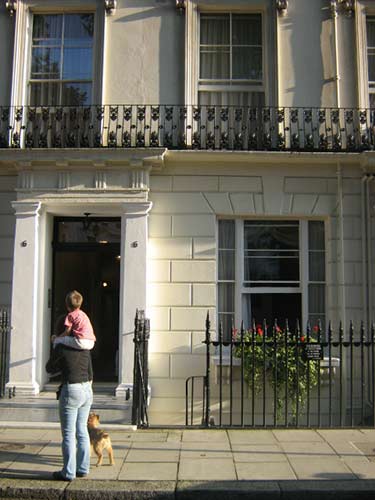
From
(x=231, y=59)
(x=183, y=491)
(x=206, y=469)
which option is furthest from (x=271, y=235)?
(x=183, y=491)

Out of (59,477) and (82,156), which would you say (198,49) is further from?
(59,477)

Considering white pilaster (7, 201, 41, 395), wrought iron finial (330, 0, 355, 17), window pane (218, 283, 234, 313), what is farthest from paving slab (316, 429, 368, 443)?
wrought iron finial (330, 0, 355, 17)

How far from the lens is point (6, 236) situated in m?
9.38

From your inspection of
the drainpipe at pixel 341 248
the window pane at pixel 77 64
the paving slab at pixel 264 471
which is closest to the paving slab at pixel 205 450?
the paving slab at pixel 264 471

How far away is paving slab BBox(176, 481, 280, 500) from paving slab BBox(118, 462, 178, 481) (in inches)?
10.3

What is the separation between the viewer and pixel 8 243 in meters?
9.36

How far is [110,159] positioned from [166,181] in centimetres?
106

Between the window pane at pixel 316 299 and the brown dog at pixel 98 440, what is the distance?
4.81 m

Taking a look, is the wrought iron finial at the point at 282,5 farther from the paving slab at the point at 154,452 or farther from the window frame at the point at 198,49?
the paving slab at the point at 154,452

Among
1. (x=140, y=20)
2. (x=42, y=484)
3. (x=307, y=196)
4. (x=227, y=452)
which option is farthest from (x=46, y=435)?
(x=140, y=20)

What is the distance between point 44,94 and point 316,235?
5.54 metres

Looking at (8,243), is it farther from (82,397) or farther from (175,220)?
(82,397)

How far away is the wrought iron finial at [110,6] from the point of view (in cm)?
A: 978

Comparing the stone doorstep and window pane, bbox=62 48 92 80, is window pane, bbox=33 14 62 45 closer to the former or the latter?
window pane, bbox=62 48 92 80
